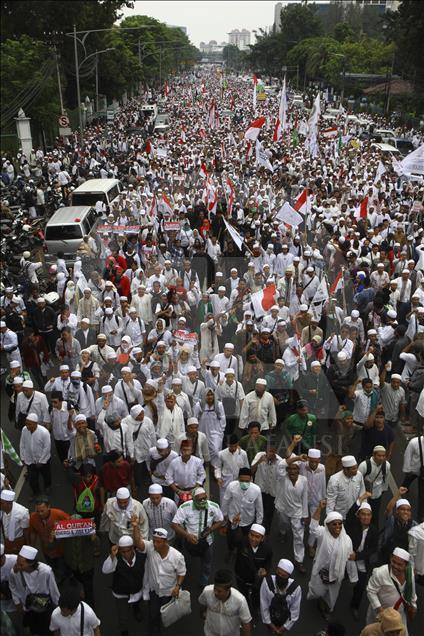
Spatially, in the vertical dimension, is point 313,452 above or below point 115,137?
above

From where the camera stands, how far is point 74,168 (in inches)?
994

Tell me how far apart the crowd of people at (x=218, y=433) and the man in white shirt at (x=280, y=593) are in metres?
0.01

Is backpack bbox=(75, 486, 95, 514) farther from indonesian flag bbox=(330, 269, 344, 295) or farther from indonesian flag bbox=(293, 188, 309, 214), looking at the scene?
indonesian flag bbox=(293, 188, 309, 214)

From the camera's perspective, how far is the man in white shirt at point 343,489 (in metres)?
5.70

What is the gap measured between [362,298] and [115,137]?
27.5 meters

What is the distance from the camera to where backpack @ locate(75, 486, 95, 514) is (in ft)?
18.8

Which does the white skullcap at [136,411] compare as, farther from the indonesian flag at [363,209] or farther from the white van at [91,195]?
the white van at [91,195]

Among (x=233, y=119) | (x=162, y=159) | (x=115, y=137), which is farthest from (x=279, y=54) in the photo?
(x=162, y=159)

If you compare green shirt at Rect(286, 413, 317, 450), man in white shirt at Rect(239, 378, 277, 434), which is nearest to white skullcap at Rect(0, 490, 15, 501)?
man in white shirt at Rect(239, 378, 277, 434)

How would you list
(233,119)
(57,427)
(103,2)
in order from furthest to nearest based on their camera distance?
(233,119) → (103,2) → (57,427)

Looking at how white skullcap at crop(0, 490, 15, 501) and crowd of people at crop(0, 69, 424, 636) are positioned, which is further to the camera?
white skullcap at crop(0, 490, 15, 501)

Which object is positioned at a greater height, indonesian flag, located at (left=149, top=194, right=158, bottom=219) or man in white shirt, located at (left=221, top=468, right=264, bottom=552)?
man in white shirt, located at (left=221, top=468, right=264, bottom=552)

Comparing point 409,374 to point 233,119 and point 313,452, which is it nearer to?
point 313,452

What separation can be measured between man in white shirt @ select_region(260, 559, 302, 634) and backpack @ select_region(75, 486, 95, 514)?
172 cm
